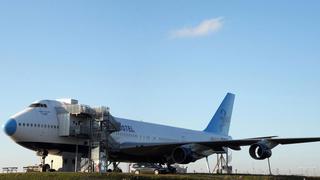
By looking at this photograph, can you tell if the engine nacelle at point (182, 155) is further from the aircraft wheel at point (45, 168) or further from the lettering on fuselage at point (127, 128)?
the aircraft wheel at point (45, 168)

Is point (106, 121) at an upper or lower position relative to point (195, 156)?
upper

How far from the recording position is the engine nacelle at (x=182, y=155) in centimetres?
4606

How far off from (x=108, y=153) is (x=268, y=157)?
1552 centimetres

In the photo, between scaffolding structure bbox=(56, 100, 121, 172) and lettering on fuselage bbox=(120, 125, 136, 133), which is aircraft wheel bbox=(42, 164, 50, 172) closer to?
scaffolding structure bbox=(56, 100, 121, 172)

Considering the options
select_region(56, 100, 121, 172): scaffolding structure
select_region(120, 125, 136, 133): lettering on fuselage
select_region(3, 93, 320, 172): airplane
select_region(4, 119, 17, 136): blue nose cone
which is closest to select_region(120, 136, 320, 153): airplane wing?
select_region(3, 93, 320, 172): airplane

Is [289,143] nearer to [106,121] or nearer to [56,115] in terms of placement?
[106,121]

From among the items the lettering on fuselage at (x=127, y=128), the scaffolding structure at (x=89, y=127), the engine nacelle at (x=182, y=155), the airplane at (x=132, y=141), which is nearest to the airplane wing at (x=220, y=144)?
the airplane at (x=132, y=141)

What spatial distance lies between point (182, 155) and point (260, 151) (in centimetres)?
752

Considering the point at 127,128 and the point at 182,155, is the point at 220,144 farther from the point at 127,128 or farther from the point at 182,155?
the point at 127,128

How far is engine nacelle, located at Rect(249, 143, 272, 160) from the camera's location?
4322cm

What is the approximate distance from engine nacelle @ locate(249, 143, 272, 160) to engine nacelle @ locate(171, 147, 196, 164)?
5.89 metres

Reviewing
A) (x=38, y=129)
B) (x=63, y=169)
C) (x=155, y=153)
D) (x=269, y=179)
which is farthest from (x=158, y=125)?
(x=269, y=179)

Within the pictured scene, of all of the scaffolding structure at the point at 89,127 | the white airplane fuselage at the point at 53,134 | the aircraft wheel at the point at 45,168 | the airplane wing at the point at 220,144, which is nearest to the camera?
the aircraft wheel at the point at 45,168

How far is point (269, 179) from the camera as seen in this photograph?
123ft
